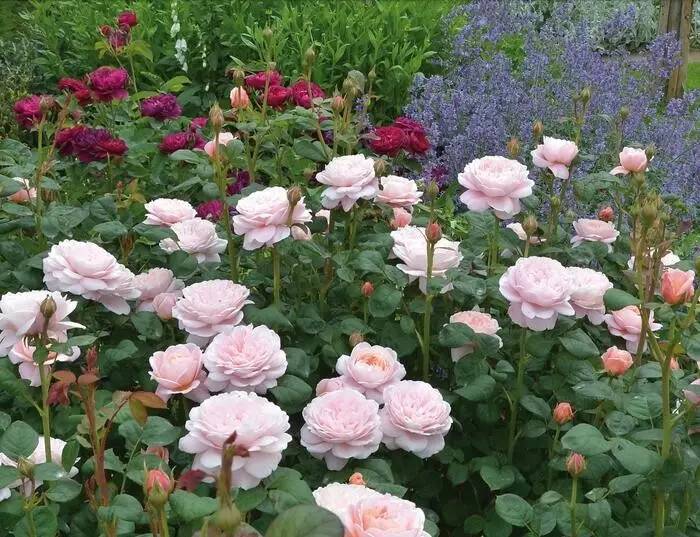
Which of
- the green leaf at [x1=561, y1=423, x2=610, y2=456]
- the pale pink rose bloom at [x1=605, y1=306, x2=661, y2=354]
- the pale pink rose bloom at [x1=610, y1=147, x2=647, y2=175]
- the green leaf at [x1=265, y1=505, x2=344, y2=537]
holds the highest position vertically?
the green leaf at [x1=265, y1=505, x2=344, y2=537]

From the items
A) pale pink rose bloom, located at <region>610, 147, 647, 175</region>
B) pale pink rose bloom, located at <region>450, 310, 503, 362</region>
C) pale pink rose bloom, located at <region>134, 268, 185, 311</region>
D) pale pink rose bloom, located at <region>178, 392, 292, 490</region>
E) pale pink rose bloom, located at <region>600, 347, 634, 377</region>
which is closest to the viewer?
pale pink rose bloom, located at <region>178, 392, 292, 490</region>

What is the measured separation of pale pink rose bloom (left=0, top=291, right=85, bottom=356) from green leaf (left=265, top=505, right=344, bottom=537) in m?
0.66

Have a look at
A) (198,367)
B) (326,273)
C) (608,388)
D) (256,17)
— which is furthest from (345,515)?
(256,17)

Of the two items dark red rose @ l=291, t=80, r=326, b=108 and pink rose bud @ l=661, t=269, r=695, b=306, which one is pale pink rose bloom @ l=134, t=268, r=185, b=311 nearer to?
dark red rose @ l=291, t=80, r=326, b=108

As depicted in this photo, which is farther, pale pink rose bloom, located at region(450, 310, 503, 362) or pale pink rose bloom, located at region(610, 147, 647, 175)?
pale pink rose bloom, located at region(610, 147, 647, 175)

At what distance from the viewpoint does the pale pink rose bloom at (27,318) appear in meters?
1.25

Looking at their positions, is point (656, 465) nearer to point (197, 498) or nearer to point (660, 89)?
point (197, 498)

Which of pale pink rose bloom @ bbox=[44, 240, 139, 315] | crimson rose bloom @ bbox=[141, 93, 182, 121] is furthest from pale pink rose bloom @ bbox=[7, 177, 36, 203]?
crimson rose bloom @ bbox=[141, 93, 182, 121]

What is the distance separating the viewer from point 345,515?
97 centimetres

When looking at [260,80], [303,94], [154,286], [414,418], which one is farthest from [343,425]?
[260,80]

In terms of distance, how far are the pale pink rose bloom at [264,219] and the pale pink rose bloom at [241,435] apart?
421mm

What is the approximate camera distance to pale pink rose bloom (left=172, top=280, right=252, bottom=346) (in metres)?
1.45

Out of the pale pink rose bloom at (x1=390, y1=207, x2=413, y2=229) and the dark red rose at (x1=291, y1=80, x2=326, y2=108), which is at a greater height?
the dark red rose at (x1=291, y1=80, x2=326, y2=108)

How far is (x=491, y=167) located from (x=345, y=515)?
82 cm
